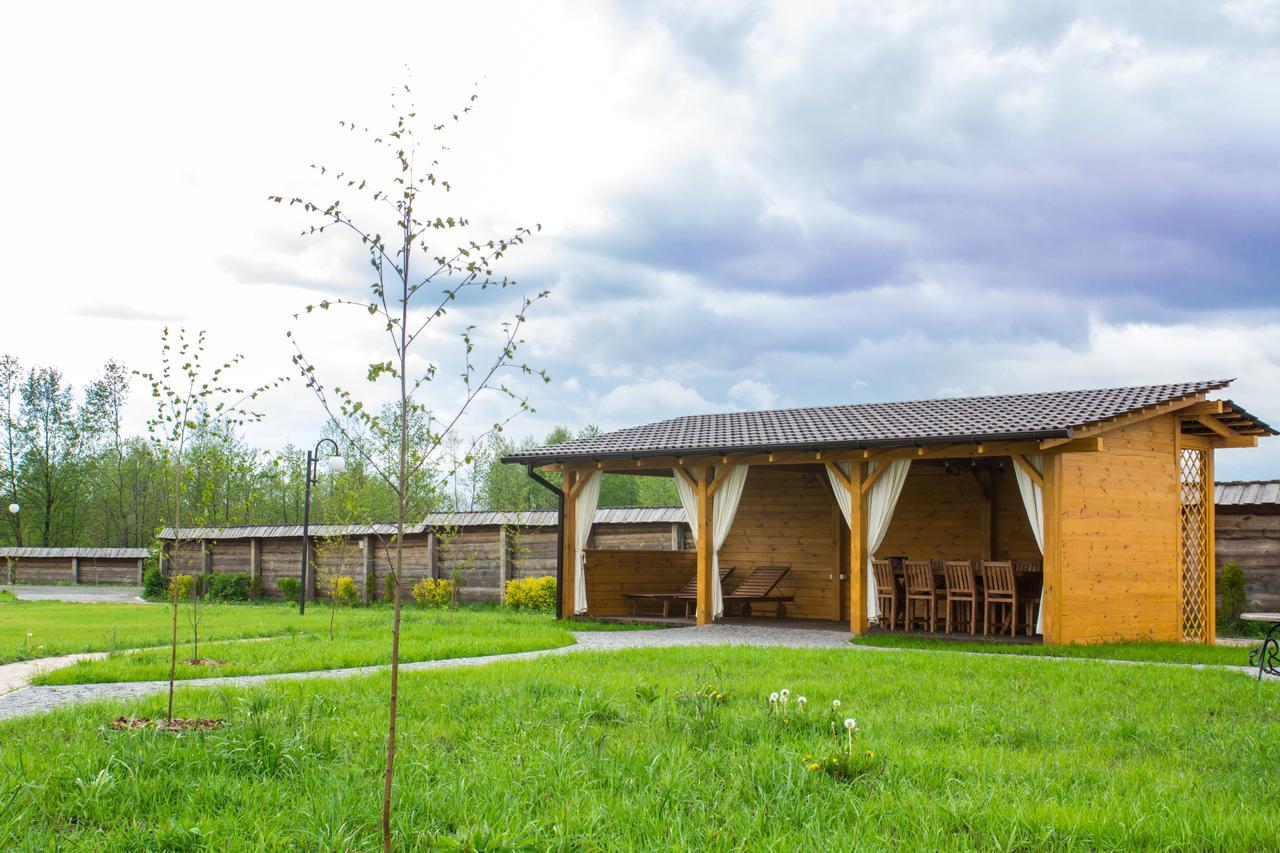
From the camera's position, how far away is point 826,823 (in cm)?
442

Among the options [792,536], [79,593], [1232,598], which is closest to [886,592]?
[792,536]

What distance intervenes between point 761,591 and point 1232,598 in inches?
261

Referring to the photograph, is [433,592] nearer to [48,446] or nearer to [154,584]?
[154,584]

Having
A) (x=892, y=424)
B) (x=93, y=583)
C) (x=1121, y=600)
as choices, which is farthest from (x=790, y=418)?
(x=93, y=583)

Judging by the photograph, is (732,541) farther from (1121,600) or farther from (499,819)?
(499,819)

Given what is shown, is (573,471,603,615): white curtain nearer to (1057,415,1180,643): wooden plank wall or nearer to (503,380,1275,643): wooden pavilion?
(503,380,1275,643): wooden pavilion

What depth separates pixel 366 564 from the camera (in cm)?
2261

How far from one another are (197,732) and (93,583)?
32.4 m

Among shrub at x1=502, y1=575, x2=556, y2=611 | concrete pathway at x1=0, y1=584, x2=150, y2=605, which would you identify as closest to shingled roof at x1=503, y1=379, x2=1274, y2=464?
shrub at x1=502, y1=575, x2=556, y2=611

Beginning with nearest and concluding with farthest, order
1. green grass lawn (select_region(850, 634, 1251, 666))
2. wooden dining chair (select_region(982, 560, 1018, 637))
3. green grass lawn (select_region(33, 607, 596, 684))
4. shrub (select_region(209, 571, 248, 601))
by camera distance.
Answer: green grass lawn (select_region(33, 607, 596, 684)), green grass lawn (select_region(850, 634, 1251, 666)), wooden dining chair (select_region(982, 560, 1018, 637)), shrub (select_region(209, 571, 248, 601))

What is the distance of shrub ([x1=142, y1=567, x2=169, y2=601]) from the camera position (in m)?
25.9

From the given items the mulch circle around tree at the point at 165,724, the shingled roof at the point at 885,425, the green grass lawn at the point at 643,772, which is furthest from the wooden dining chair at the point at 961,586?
the mulch circle around tree at the point at 165,724

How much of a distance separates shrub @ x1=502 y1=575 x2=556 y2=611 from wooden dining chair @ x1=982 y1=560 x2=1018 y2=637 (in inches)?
311

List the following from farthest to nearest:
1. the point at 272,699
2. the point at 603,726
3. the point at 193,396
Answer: the point at 193,396, the point at 272,699, the point at 603,726
